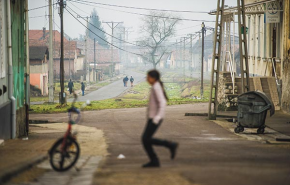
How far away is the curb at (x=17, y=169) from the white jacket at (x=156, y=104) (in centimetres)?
223

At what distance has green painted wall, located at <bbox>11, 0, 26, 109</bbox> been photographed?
17328mm

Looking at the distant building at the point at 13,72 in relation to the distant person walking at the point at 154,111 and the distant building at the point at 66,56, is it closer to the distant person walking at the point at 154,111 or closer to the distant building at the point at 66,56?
the distant person walking at the point at 154,111

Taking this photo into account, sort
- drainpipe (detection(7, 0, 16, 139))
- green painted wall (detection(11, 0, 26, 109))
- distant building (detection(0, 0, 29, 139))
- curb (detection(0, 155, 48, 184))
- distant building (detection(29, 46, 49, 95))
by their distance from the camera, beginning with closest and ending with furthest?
curb (detection(0, 155, 48, 184)), distant building (detection(0, 0, 29, 139)), drainpipe (detection(7, 0, 16, 139)), green painted wall (detection(11, 0, 26, 109)), distant building (detection(29, 46, 49, 95))

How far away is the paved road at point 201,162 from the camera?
858 cm

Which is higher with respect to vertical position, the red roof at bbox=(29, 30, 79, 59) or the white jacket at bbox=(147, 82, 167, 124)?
the red roof at bbox=(29, 30, 79, 59)

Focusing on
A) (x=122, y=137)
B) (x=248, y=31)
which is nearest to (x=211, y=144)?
(x=122, y=137)

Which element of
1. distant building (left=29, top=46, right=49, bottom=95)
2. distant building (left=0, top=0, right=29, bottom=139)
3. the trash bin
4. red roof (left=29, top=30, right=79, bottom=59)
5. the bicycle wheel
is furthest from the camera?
red roof (left=29, top=30, right=79, bottom=59)

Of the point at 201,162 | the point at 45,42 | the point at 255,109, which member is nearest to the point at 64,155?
the point at 201,162

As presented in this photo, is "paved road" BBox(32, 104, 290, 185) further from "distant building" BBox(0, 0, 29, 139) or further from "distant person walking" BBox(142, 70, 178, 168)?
"distant building" BBox(0, 0, 29, 139)

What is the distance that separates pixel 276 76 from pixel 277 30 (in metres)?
2.91

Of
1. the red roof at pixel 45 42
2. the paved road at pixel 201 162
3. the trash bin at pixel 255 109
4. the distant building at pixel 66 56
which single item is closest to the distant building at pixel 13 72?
the paved road at pixel 201 162

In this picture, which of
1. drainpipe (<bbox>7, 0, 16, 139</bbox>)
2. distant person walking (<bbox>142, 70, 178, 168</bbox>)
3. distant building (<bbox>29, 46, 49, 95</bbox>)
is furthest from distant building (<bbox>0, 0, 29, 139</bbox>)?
distant building (<bbox>29, 46, 49, 95</bbox>)

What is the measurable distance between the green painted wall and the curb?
22.8 feet

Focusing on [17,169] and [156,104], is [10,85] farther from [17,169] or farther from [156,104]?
[156,104]
